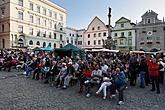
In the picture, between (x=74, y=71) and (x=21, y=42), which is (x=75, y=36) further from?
(x=74, y=71)

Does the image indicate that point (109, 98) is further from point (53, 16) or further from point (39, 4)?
point (53, 16)

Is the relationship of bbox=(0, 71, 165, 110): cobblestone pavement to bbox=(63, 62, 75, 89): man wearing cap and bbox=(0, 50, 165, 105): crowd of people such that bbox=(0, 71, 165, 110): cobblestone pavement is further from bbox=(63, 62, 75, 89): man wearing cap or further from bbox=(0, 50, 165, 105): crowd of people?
bbox=(63, 62, 75, 89): man wearing cap

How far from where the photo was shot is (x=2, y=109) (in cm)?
650

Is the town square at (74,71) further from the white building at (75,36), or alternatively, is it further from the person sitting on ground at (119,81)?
the white building at (75,36)

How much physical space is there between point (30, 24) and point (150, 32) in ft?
102

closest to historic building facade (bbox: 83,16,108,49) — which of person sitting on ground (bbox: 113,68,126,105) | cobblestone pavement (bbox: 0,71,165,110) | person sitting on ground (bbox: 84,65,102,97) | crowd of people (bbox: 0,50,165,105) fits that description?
crowd of people (bbox: 0,50,165,105)

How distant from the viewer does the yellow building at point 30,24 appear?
1667 inches

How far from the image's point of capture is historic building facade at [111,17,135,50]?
49831mm

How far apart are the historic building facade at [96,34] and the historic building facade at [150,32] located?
40.3 feet

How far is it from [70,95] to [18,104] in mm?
2571

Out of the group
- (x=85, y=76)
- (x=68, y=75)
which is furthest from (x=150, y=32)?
(x=85, y=76)

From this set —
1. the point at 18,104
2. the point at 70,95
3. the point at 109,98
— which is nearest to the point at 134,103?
the point at 109,98

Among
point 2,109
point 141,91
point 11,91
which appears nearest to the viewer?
point 2,109

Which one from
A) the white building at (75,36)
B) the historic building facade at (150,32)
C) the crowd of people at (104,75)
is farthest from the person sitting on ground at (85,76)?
the white building at (75,36)
